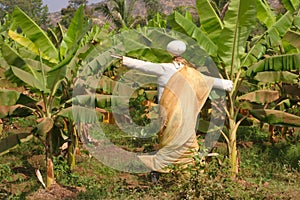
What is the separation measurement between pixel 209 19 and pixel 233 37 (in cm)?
50

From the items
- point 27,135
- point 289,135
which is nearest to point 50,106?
point 27,135

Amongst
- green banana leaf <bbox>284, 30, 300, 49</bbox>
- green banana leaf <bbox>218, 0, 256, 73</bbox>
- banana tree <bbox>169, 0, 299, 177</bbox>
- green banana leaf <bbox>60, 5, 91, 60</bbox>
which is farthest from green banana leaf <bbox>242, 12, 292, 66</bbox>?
green banana leaf <bbox>60, 5, 91, 60</bbox>

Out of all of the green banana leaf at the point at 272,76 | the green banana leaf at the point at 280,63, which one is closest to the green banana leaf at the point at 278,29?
the green banana leaf at the point at 280,63

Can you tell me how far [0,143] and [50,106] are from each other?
0.80m

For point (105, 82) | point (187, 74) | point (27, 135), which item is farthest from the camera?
point (105, 82)

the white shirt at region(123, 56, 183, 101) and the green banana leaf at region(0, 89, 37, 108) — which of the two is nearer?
the white shirt at region(123, 56, 183, 101)

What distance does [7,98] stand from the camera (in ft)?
19.0

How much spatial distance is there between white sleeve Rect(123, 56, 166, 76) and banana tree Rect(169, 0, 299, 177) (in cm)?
118

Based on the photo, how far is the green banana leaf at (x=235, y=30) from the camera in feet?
20.6

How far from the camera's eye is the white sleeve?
17.9ft

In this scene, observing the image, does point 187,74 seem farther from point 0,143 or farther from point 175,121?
point 0,143

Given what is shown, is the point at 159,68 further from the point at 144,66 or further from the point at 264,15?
the point at 264,15

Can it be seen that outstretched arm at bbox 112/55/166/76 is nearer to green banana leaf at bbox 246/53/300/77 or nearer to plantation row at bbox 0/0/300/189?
plantation row at bbox 0/0/300/189

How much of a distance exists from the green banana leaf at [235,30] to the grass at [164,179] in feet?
4.69
